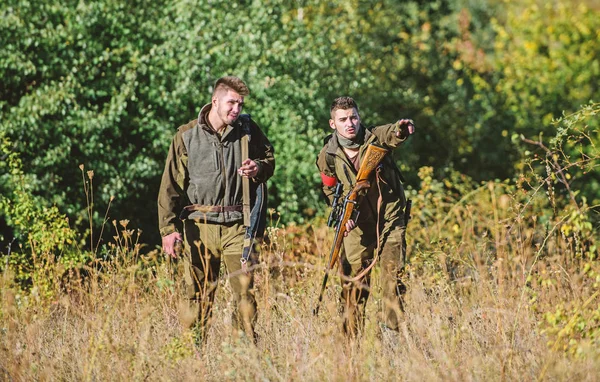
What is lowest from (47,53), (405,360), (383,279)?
(405,360)

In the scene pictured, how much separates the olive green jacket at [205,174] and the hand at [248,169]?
81 mm

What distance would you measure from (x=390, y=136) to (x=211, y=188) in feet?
3.77

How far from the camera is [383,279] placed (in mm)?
5062

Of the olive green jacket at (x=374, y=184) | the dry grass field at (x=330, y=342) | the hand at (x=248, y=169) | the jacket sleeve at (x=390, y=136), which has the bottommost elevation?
the dry grass field at (x=330, y=342)

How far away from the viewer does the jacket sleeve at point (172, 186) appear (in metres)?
5.13

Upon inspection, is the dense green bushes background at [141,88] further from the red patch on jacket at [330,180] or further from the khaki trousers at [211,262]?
the red patch on jacket at [330,180]

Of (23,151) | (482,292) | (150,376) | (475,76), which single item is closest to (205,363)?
(150,376)

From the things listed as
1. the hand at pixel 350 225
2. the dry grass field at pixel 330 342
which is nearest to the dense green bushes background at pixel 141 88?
the dry grass field at pixel 330 342

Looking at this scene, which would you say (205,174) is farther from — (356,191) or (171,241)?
(356,191)

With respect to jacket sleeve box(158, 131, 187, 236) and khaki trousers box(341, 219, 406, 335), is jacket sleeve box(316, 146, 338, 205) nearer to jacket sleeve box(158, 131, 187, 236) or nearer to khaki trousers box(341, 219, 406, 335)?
khaki trousers box(341, 219, 406, 335)

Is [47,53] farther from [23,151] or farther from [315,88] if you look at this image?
[315,88]

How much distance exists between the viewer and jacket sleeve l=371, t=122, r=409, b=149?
491 centimetres

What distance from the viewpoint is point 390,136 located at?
4969mm

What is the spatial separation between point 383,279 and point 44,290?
2.56 meters
